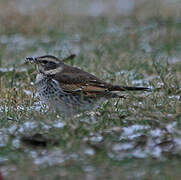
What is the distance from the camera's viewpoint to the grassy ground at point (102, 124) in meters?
4.77

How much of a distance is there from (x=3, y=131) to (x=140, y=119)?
1469mm

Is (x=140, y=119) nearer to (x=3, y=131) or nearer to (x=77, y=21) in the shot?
(x=3, y=131)

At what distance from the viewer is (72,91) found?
6.76 metres

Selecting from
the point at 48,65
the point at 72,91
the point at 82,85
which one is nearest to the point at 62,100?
the point at 72,91

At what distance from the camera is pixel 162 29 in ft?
42.5

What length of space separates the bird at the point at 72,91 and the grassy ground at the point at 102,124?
0.50 ft

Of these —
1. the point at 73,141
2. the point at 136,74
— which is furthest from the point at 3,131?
the point at 136,74

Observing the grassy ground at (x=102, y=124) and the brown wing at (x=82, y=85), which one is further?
the brown wing at (x=82, y=85)

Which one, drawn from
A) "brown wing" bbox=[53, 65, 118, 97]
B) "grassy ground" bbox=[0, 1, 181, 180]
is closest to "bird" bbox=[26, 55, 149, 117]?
"brown wing" bbox=[53, 65, 118, 97]

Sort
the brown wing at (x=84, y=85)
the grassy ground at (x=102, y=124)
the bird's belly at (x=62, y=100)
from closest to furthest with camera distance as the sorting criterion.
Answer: the grassy ground at (x=102, y=124)
the bird's belly at (x=62, y=100)
the brown wing at (x=84, y=85)

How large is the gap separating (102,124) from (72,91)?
38.2 inches

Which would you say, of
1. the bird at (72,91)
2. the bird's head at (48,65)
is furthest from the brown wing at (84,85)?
the bird's head at (48,65)

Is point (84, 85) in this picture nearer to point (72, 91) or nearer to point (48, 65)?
point (72, 91)

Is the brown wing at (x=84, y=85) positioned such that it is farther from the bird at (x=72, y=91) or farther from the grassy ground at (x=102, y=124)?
the grassy ground at (x=102, y=124)
